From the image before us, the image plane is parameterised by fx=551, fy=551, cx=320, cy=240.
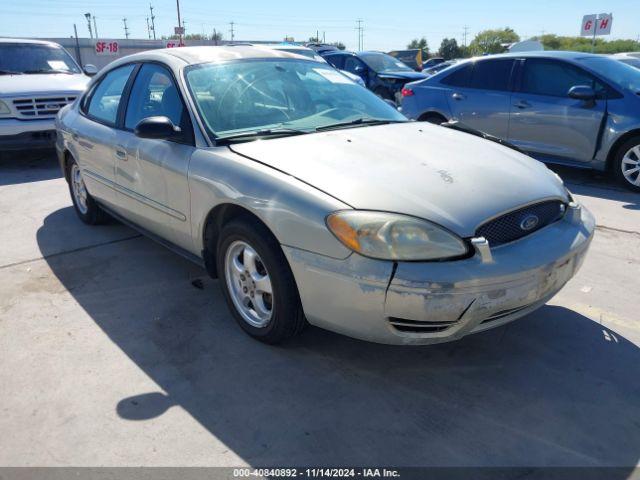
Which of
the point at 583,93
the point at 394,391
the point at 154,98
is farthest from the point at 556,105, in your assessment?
the point at 394,391

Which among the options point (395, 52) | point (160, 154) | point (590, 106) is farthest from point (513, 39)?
point (160, 154)

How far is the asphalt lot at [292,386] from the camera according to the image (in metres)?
2.34

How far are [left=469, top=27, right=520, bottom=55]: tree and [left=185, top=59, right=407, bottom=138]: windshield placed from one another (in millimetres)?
60443

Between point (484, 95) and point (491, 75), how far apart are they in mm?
271

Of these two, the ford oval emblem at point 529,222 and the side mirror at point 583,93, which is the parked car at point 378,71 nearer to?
the side mirror at point 583,93

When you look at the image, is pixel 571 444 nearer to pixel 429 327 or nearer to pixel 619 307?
pixel 429 327

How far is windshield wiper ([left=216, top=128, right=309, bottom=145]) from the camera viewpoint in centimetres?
324

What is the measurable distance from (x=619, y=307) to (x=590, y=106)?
353 centimetres

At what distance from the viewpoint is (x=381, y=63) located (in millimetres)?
15156

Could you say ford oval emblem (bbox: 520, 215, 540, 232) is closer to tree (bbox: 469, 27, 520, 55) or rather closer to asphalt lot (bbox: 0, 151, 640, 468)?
asphalt lot (bbox: 0, 151, 640, 468)

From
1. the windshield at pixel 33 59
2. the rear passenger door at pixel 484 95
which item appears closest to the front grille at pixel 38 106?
the windshield at pixel 33 59

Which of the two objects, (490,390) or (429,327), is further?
(490,390)

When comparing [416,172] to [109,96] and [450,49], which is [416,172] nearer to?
[109,96]

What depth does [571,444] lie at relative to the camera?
233 centimetres
